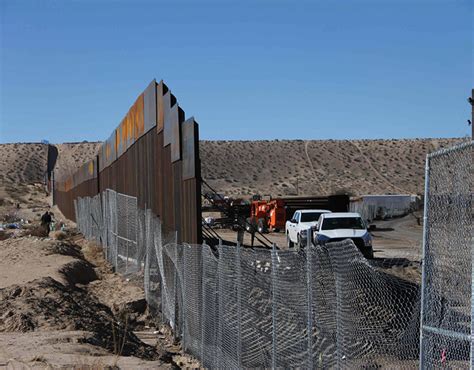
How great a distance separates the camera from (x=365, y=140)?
145125 mm

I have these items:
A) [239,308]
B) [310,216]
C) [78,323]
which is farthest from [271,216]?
[239,308]

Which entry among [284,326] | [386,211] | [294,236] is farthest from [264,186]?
[284,326]

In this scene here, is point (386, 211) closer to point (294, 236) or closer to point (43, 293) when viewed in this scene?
point (294, 236)

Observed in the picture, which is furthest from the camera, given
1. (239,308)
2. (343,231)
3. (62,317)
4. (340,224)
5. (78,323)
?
(340,224)

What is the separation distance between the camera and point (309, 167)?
432 ft

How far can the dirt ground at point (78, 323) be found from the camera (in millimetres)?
11102

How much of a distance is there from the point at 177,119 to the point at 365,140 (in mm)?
130072

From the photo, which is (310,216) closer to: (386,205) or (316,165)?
(386,205)

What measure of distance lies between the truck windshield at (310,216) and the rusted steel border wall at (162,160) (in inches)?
301

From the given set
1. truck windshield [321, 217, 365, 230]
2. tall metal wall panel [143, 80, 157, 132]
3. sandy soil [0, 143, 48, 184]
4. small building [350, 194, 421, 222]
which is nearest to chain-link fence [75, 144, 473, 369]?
tall metal wall panel [143, 80, 157, 132]

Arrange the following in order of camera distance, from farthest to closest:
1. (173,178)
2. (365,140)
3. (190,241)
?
(365,140)
(173,178)
(190,241)

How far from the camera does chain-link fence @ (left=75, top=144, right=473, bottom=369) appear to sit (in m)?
6.33

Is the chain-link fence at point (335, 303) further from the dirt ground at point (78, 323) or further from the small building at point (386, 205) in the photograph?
the small building at point (386, 205)

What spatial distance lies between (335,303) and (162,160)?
13970 mm
